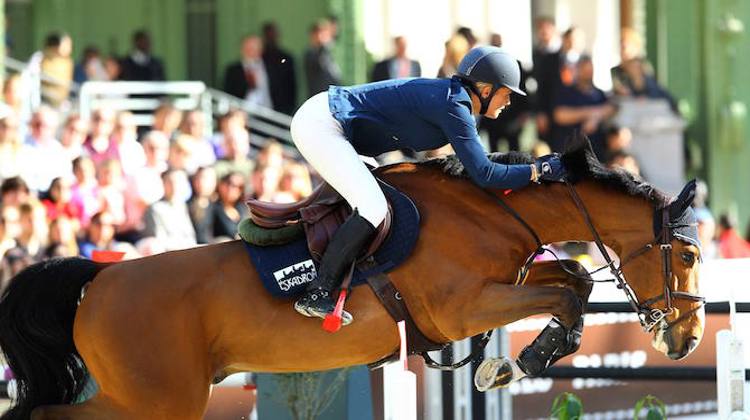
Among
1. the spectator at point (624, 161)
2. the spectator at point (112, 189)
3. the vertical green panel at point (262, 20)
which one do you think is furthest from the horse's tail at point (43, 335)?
the vertical green panel at point (262, 20)

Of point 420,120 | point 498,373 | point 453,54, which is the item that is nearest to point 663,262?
point 498,373

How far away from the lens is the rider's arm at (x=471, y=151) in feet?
22.4

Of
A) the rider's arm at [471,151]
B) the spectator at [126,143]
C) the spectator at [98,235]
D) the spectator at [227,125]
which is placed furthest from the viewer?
the spectator at [227,125]

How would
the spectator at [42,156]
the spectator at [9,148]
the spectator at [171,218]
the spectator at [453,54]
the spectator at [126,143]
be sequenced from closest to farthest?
the spectator at [171,218]
the spectator at [9,148]
the spectator at [42,156]
the spectator at [126,143]
the spectator at [453,54]

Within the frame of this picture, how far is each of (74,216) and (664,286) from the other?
5.39 meters

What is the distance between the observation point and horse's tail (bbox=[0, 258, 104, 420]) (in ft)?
23.6

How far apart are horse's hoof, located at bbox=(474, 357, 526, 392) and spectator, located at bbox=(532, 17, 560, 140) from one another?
746 centimetres

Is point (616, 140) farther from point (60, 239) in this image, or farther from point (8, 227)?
point (8, 227)

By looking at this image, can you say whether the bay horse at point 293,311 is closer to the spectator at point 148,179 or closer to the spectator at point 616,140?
the spectator at point 148,179

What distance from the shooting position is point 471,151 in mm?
6844

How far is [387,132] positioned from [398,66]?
22.1 feet

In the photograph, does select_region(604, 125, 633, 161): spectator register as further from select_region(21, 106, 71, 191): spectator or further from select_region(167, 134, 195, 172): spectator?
select_region(21, 106, 71, 191): spectator

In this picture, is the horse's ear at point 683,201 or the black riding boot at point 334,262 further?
the horse's ear at point 683,201

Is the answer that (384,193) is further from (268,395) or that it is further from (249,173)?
(249,173)
